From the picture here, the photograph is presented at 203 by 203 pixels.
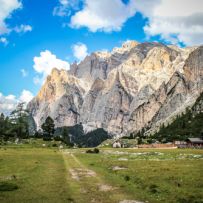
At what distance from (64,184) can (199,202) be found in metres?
13.5

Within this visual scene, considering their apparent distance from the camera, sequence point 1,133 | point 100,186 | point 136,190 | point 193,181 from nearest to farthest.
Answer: point 136,190
point 100,186
point 193,181
point 1,133

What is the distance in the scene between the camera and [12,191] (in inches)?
1058

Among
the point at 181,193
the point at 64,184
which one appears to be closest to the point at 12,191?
the point at 64,184

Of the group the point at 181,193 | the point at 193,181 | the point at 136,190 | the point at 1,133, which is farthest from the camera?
the point at 1,133

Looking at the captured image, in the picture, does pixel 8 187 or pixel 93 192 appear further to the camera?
pixel 8 187

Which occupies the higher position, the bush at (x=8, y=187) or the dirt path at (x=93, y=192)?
the bush at (x=8, y=187)

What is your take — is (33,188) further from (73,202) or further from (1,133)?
(1,133)

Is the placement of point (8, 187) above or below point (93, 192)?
above

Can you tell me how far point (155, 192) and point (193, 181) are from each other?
7.37 meters

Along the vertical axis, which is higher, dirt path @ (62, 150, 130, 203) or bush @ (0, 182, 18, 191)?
bush @ (0, 182, 18, 191)

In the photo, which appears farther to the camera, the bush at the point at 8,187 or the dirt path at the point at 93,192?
the bush at the point at 8,187

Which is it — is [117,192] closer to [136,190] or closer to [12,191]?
[136,190]

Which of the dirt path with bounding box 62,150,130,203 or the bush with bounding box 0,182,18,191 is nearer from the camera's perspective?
the dirt path with bounding box 62,150,130,203

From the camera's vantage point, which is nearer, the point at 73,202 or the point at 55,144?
the point at 73,202
